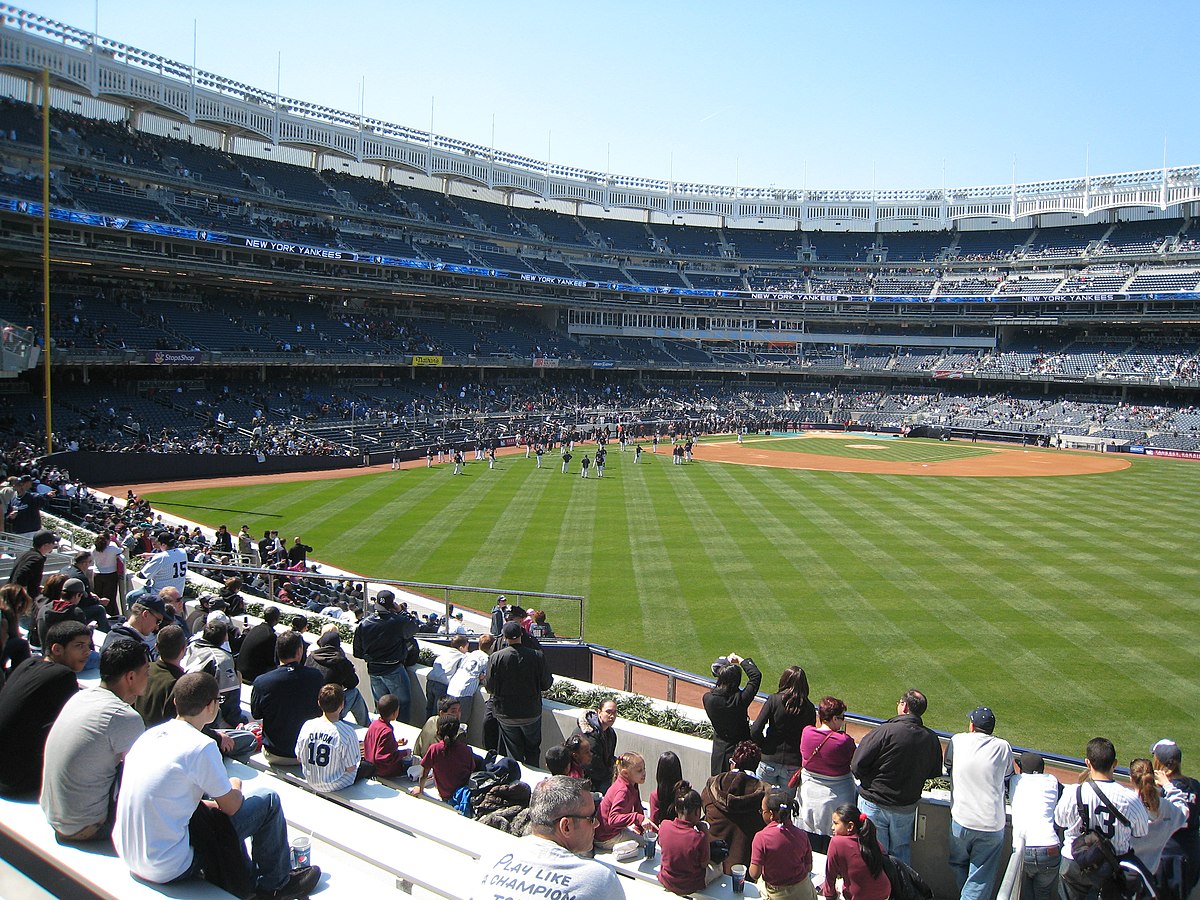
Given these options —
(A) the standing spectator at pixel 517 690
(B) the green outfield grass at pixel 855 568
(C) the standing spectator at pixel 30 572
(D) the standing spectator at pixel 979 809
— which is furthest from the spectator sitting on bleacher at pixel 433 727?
(B) the green outfield grass at pixel 855 568

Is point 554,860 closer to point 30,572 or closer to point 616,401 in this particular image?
point 30,572

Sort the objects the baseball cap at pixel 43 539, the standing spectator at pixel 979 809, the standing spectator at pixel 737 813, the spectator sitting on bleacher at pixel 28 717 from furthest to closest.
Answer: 1. the baseball cap at pixel 43 539
2. the standing spectator at pixel 979 809
3. the standing spectator at pixel 737 813
4. the spectator sitting on bleacher at pixel 28 717

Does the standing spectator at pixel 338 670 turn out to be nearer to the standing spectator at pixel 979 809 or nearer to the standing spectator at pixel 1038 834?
the standing spectator at pixel 979 809

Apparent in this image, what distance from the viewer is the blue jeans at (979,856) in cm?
616

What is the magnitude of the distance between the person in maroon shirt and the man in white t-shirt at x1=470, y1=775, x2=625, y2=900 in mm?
1674

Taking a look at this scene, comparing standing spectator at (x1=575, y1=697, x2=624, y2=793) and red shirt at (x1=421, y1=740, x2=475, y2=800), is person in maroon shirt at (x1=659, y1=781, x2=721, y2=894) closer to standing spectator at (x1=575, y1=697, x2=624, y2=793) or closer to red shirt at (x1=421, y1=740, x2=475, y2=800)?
standing spectator at (x1=575, y1=697, x2=624, y2=793)

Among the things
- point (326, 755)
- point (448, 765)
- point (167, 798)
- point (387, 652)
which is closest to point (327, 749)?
point (326, 755)

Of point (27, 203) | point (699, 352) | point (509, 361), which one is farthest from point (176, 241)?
point (699, 352)

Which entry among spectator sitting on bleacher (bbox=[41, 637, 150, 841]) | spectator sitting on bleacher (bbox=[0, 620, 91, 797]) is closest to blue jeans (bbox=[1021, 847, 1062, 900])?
spectator sitting on bleacher (bbox=[41, 637, 150, 841])

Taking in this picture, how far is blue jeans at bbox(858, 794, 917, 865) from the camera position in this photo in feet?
20.9

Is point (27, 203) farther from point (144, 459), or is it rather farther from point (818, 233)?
point (818, 233)

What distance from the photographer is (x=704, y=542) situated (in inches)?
994

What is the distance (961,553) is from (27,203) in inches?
1739

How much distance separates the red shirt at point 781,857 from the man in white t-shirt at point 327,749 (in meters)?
3.16
